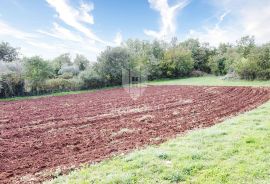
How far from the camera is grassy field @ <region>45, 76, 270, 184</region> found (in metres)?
5.87

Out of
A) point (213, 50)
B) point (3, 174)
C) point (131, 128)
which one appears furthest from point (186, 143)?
point (213, 50)

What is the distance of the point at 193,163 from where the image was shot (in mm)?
6598

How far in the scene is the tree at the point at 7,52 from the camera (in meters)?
45.1

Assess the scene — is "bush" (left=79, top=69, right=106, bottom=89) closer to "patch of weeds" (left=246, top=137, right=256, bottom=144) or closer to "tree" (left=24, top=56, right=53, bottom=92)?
"tree" (left=24, top=56, right=53, bottom=92)

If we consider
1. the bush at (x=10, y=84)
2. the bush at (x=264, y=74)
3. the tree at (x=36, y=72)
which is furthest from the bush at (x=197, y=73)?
the bush at (x=10, y=84)

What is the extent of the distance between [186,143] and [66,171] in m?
3.76

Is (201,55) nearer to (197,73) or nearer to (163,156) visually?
(197,73)

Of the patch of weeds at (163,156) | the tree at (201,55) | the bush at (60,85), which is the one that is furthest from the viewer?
the tree at (201,55)

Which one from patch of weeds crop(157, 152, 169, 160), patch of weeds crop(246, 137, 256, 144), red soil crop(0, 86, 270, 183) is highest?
patch of weeds crop(246, 137, 256, 144)

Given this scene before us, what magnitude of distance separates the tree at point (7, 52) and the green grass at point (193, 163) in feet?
144

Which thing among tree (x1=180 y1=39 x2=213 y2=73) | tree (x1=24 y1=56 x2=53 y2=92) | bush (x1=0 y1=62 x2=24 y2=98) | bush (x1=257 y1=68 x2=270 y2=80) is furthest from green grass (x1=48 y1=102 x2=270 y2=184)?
tree (x1=180 y1=39 x2=213 y2=73)

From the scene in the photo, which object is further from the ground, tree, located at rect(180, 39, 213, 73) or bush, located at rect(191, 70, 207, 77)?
tree, located at rect(180, 39, 213, 73)

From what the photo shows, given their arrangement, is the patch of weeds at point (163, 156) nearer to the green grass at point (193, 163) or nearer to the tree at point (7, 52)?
the green grass at point (193, 163)

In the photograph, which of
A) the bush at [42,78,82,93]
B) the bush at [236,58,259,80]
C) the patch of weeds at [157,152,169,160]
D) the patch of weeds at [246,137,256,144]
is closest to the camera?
the patch of weeds at [157,152,169,160]
